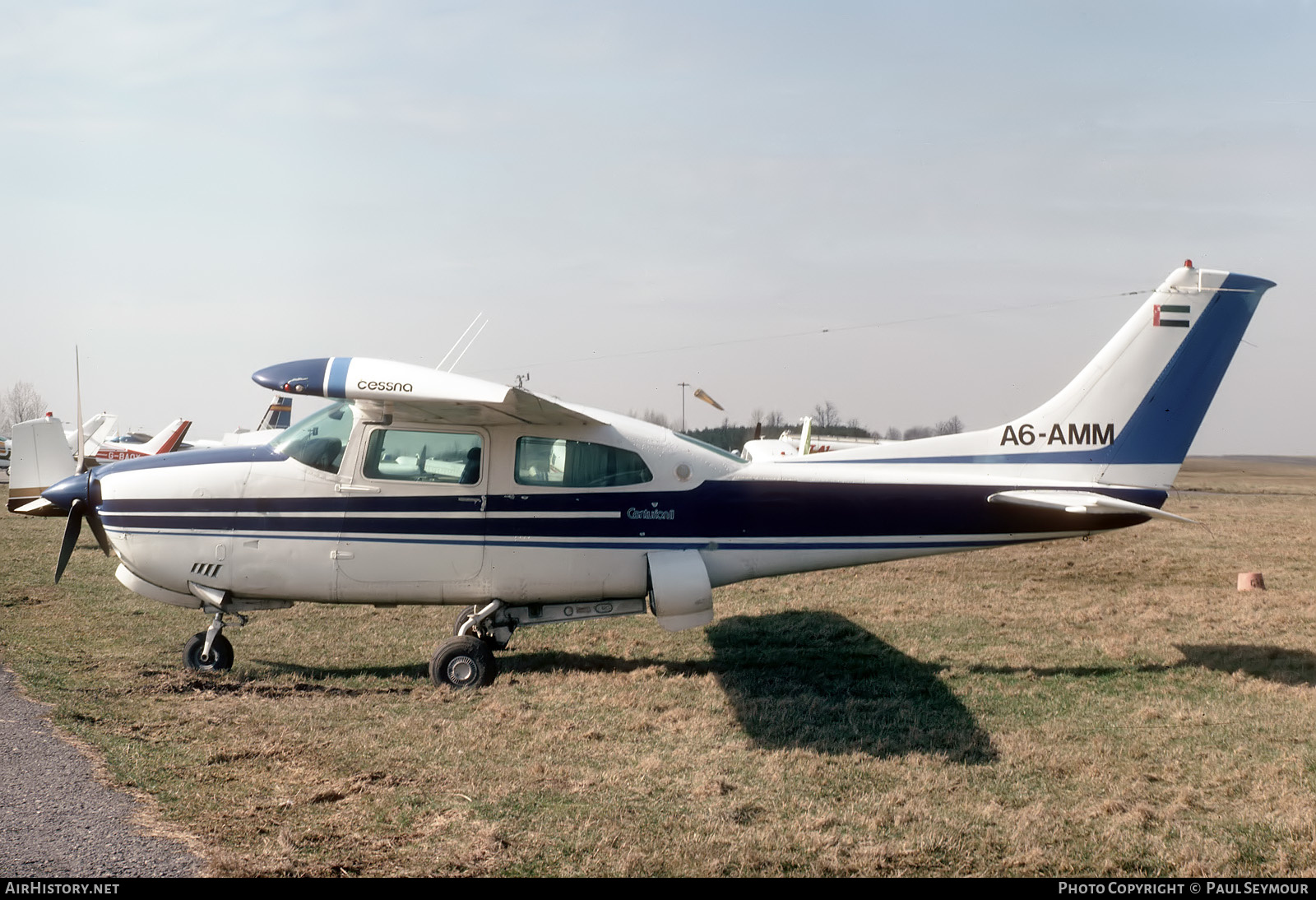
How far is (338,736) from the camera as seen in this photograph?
6.18 meters

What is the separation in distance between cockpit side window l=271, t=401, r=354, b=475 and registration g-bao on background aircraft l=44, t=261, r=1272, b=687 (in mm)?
15

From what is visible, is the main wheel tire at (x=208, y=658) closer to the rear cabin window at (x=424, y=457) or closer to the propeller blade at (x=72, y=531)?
the propeller blade at (x=72, y=531)

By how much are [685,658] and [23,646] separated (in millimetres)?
6159

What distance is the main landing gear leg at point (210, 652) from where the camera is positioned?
7992 millimetres

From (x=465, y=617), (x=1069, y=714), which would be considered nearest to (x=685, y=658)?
(x=465, y=617)

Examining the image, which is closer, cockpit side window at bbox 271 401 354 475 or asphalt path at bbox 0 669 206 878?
asphalt path at bbox 0 669 206 878

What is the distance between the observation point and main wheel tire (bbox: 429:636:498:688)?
771cm

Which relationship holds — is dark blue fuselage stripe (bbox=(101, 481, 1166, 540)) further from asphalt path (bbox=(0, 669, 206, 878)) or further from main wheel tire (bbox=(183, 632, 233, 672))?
asphalt path (bbox=(0, 669, 206, 878))

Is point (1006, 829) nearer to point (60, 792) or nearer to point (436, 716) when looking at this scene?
point (436, 716)

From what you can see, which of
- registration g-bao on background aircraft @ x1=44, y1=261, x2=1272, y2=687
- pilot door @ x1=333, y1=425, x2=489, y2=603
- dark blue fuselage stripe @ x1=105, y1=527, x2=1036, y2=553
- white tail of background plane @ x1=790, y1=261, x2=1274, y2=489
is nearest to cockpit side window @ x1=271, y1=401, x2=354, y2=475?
registration g-bao on background aircraft @ x1=44, y1=261, x2=1272, y2=687

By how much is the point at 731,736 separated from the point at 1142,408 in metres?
5.23

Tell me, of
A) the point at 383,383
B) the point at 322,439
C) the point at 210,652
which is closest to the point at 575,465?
→ the point at 383,383

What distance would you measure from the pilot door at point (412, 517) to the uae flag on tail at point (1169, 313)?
6321mm

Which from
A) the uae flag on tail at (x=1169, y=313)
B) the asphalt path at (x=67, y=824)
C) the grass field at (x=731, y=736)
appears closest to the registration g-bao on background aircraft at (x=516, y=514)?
the uae flag on tail at (x=1169, y=313)
